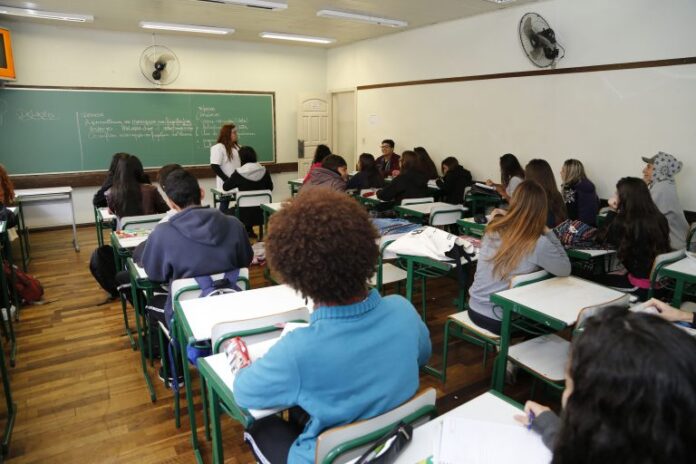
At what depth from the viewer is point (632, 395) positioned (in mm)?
680

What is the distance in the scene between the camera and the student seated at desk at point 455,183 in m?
5.85

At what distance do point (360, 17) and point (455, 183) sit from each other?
231cm

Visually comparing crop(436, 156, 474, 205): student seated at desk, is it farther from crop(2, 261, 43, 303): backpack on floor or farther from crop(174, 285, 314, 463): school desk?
crop(2, 261, 43, 303): backpack on floor

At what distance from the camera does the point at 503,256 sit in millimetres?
2500

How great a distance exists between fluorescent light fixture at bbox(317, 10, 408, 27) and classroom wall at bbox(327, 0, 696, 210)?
24.8 inches

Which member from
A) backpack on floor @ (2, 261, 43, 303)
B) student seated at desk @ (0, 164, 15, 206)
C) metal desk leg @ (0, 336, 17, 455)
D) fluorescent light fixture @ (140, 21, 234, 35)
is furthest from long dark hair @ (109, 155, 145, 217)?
fluorescent light fixture @ (140, 21, 234, 35)

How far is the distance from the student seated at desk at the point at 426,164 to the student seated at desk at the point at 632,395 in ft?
19.2

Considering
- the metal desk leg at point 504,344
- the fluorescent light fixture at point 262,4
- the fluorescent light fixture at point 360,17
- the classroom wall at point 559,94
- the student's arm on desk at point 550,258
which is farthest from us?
the fluorescent light fixture at point 360,17

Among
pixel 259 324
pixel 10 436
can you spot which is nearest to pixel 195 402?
pixel 10 436

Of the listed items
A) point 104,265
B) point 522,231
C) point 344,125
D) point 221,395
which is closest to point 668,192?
point 522,231

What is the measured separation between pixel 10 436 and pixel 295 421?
1811 millimetres

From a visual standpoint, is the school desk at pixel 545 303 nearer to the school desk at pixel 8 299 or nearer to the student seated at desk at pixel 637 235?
the student seated at desk at pixel 637 235

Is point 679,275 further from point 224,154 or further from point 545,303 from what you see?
point 224,154

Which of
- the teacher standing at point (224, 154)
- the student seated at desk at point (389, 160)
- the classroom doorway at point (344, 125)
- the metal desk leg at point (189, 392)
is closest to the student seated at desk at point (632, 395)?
the metal desk leg at point (189, 392)
